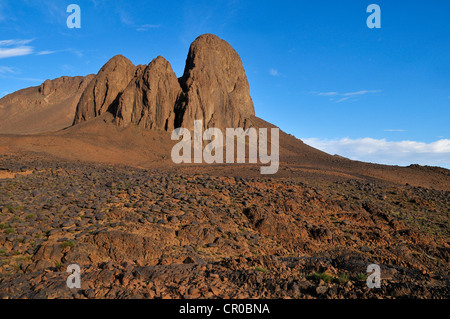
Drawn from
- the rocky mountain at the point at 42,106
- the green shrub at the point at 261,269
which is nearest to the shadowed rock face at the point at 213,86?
the green shrub at the point at 261,269

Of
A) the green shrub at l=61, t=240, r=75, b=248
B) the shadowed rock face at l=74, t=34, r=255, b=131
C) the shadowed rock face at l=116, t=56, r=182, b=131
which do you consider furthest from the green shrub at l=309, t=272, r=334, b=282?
the shadowed rock face at l=116, t=56, r=182, b=131

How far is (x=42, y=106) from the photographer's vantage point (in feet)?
344

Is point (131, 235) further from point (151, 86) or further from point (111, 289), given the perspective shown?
point (151, 86)

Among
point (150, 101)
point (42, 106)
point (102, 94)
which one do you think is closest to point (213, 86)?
point (150, 101)

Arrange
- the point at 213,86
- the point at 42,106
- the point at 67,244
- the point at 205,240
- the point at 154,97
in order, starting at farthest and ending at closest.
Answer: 1. the point at 42,106
2. the point at 213,86
3. the point at 154,97
4. the point at 205,240
5. the point at 67,244

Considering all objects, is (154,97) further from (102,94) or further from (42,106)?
(42,106)

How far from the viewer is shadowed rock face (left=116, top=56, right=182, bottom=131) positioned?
160 ft

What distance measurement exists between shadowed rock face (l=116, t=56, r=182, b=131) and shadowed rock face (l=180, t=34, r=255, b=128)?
3122mm

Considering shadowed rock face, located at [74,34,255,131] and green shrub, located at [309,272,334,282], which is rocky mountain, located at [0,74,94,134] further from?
green shrub, located at [309,272,334,282]

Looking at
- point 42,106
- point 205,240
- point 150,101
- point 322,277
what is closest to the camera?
point 322,277

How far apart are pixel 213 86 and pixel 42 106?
8175 cm

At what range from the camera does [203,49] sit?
219 feet

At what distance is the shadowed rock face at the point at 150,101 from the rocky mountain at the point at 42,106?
5500cm
